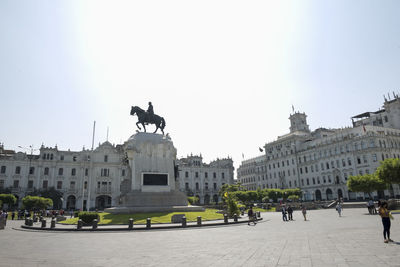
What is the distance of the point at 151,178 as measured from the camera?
26.9m

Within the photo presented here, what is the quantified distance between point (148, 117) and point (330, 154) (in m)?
57.2

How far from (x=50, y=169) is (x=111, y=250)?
2395 inches

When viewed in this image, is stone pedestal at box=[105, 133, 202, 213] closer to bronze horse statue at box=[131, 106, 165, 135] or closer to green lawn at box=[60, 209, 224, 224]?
green lawn at box=[60, 209, 224, 224]

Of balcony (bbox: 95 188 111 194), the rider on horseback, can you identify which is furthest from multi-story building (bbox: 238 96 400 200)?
balcony (bbox: 95 188 111 194)

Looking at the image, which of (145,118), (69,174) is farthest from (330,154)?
(69,174)

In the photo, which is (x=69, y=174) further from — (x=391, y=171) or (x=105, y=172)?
(x=391, y=171)

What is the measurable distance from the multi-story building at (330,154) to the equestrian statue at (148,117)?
49.1m

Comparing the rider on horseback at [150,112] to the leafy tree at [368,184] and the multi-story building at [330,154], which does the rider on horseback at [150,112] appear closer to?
the leafy tree at [368,184]

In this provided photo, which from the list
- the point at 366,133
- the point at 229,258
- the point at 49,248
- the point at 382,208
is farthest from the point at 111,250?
the point at 366,133

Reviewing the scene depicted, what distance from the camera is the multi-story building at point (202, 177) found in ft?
257

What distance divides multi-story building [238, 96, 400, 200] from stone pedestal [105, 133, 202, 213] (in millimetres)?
48030

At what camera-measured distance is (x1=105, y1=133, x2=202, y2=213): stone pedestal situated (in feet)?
83.4

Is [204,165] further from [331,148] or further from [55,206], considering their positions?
[55,206]

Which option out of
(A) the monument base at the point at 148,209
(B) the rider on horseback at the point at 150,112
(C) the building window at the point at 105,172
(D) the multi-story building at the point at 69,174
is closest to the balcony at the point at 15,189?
(D) the multi-story building at the point at 69,174
